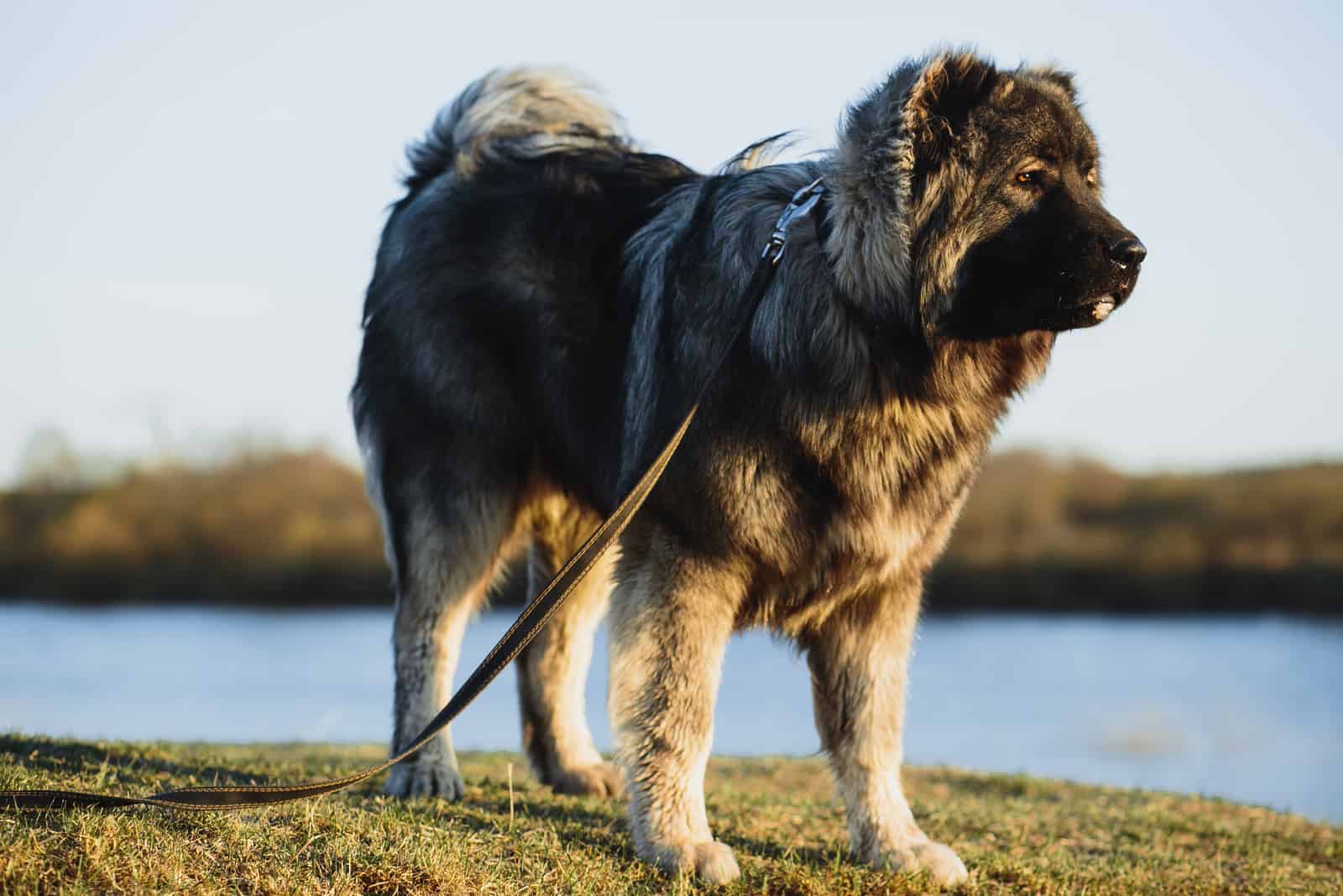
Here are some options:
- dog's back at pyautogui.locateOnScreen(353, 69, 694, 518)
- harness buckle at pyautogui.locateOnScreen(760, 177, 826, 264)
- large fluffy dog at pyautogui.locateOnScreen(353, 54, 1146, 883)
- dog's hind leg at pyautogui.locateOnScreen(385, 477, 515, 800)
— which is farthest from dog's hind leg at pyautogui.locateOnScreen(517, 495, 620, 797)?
harness buckle at pyautogui.locateOnScreen(760, 177, 826, 264)

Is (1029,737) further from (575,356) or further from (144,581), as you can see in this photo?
(144,581)

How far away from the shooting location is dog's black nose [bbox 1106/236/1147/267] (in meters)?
3.46

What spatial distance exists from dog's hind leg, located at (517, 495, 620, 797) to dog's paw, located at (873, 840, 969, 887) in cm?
159

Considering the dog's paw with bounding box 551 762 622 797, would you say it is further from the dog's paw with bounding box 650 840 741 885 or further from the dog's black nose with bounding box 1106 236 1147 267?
the dog's black nose with bounding box 1106 236 1147 267

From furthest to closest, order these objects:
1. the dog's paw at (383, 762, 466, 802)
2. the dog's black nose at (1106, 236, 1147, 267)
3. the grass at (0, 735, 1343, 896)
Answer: the dog's paw at (383, 762, 466, 802) → the dog's black nose at (1106, 236, 1147, 267) → the grass at (0, 735, 1343, 896)

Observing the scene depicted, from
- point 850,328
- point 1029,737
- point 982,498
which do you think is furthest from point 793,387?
point 982,498

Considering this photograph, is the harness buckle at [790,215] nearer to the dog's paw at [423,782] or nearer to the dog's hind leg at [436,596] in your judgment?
the dog's hind leg at [436,596]

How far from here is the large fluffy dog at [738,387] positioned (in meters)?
3.68

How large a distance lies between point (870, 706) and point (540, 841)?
1.22 meters

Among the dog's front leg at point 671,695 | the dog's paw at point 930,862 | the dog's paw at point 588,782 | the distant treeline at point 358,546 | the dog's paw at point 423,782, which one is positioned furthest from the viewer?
the distant treeline at point 358,546

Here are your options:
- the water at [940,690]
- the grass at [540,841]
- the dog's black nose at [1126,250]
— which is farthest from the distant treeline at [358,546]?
the dog's black nose at [1126,250]

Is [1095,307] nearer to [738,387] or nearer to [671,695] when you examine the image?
[738,387]

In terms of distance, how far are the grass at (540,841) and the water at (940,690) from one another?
5.29ft

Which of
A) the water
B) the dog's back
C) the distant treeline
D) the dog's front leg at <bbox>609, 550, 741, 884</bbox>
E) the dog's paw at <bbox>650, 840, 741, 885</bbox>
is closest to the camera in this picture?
the dog's paw at <bbox>650, 840, 741, 885</bbox>
